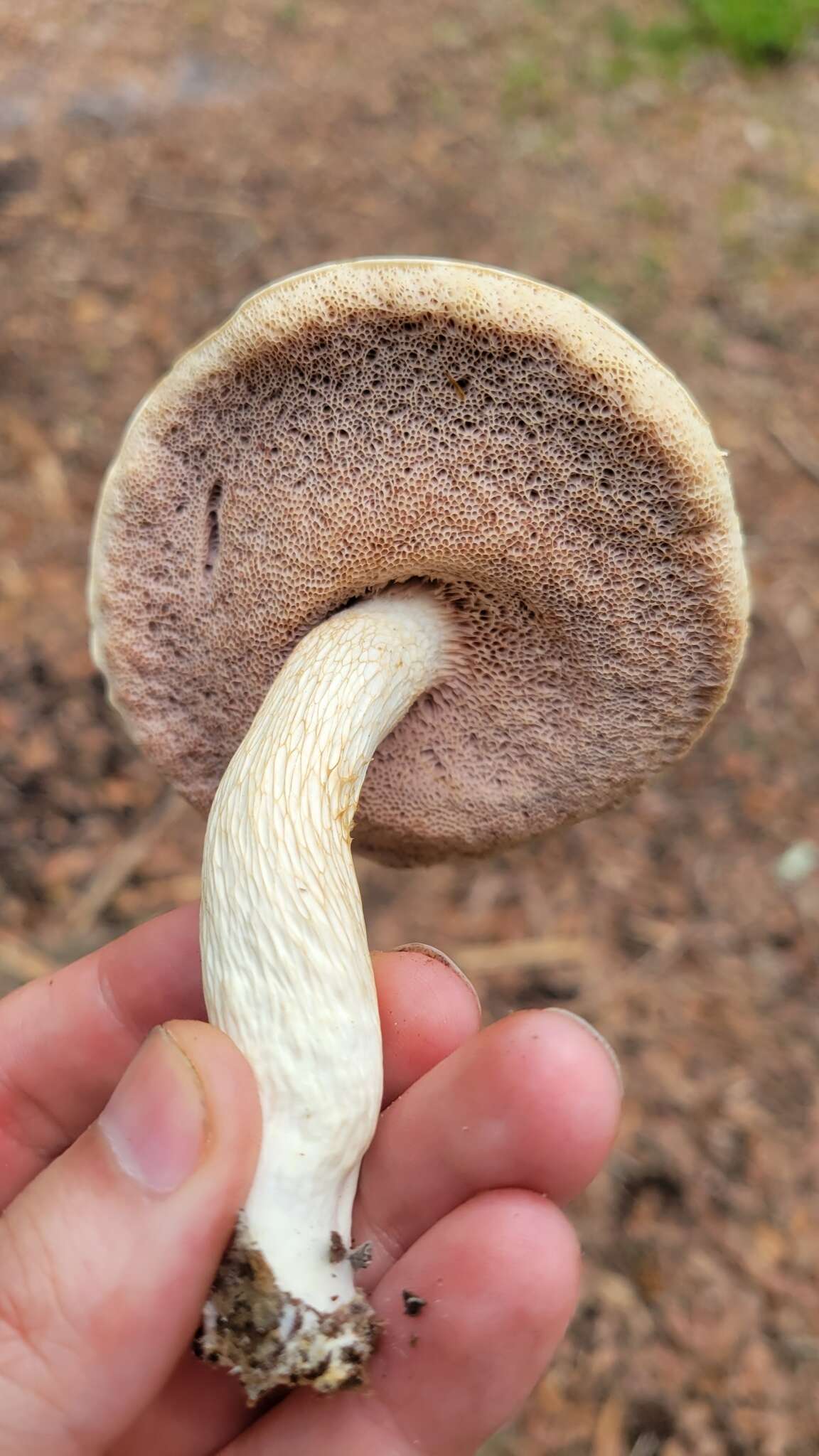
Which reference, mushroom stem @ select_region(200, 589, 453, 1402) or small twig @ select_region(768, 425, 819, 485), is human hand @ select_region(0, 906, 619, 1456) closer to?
mushroom stem @ select_region(200, 589, 453, 1402)

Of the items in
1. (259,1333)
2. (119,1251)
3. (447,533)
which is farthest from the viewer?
(447,533)

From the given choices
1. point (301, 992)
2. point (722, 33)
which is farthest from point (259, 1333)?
point (722, 33)

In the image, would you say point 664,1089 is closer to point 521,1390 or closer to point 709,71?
point 521,1390

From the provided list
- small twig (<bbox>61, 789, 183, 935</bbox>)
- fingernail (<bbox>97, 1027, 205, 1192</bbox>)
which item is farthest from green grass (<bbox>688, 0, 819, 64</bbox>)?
fingernail (<bbox>97, 1027, 205, 1192</bbox>)

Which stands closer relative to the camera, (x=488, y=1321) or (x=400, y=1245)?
(x=488, y=1321)

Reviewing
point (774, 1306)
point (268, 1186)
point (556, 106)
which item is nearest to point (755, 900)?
point (774, 1306)

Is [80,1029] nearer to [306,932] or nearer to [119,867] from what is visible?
[306,932]

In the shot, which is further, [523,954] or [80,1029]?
[523,954]
